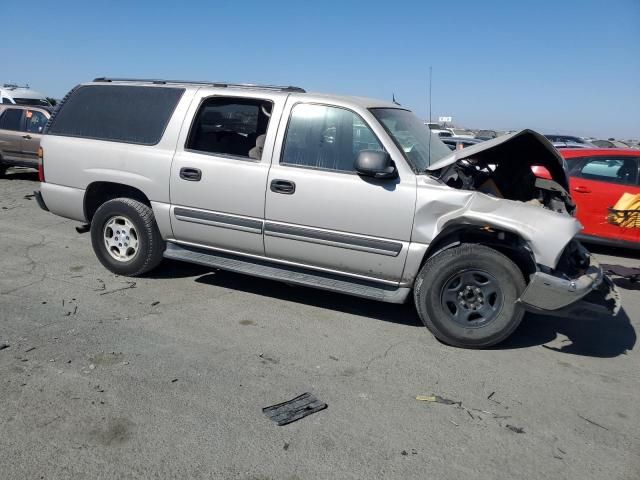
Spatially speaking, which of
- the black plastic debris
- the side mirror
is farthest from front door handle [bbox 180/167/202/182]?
the black plastic debris

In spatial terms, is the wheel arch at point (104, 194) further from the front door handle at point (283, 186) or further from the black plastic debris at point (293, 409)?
the black plastic debris at point (293, 409)

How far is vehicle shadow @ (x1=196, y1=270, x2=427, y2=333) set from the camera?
477 centimetres

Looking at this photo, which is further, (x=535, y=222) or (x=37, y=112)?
(x=37, y=112)

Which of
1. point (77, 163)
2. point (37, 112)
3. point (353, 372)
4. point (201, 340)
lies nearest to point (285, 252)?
point (201, 340)

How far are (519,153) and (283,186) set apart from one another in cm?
212

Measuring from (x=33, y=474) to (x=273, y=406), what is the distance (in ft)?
4.20

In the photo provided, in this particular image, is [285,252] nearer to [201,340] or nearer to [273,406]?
[201,340]

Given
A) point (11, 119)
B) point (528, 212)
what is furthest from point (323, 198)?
point (11, 119)

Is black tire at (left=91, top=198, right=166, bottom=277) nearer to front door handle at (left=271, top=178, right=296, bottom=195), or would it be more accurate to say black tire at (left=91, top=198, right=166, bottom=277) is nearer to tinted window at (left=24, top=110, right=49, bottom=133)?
front door handle at (left=271, top=178, right=296, bottom=195)

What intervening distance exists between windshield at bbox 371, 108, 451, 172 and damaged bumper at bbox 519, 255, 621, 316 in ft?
4.18

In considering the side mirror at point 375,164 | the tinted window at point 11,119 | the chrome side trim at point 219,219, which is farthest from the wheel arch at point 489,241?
the tinted window at point 11,119

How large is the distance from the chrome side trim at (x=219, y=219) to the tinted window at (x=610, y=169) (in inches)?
199

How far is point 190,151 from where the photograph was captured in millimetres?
4883

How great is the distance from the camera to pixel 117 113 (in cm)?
530
